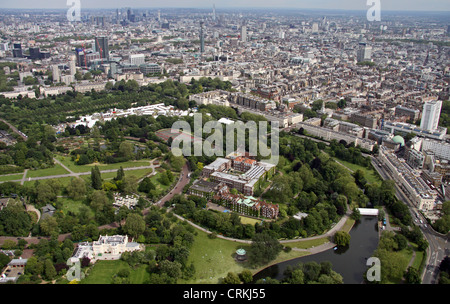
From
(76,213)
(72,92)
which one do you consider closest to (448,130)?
(76,213)

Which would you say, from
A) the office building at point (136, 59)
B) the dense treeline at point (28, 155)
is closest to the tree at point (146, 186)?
the dense treeline at point (28, 155)

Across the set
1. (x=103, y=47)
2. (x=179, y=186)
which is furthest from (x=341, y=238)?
(x=103, y=47)

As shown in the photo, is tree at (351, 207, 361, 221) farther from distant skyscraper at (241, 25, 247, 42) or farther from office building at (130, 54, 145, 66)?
distant skyscraper at (241, 25, 247, 42)

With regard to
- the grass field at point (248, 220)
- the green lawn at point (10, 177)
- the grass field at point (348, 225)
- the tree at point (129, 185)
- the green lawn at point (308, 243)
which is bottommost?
the green lawn at point (308, 243)

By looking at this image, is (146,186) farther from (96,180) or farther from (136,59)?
(136,59)

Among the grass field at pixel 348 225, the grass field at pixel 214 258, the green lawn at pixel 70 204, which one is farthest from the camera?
the green lawn at pixel 70 204

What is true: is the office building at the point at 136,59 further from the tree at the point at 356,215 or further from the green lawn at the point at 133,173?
the tree at the point at 356,215

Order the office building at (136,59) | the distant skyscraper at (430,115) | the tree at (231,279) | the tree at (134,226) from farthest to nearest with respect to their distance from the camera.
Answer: the office building at (136,59) → the distant skyscraper at (430,115) → the tree at (134,226) → the tree at (231,279)
